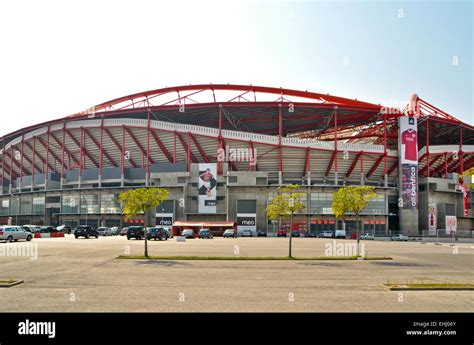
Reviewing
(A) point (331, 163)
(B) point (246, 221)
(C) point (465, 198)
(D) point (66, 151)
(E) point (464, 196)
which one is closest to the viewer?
(B) point (246, 221)

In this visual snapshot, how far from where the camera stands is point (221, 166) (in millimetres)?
74375

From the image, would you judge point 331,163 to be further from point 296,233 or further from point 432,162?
point 432,162

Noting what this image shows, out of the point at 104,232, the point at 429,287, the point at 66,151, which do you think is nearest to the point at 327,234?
the point at 104,232

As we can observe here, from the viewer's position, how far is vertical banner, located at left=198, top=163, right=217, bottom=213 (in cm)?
7200

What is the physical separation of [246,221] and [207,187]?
10.3 meters

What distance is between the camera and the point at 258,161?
75.1 m

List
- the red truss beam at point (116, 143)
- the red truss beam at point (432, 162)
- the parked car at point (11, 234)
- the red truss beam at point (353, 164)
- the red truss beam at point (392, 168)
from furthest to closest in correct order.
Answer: the red truss beam at point (116, 143), the red truss beam at point (432, 162), the red truss beam at point (392, 168), the red truss beam at point (353, 164), the parked car at point (11, 234)

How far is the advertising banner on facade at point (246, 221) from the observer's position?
233 feet

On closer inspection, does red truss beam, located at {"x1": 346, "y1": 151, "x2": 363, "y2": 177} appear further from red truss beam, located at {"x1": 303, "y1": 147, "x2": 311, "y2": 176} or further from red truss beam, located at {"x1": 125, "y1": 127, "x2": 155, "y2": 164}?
red truss beam, located at {"x1": 125, "y1": 127, "x2": 155, "y2": 164}

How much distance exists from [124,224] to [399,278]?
→ 70588mm

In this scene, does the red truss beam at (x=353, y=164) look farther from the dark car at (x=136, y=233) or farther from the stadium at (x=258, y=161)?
the dark car at (x=136, y=233)

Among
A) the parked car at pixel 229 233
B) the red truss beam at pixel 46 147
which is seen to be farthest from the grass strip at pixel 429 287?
the red truss beam at pixel 46 147

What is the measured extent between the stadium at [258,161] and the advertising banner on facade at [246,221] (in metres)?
0.20
